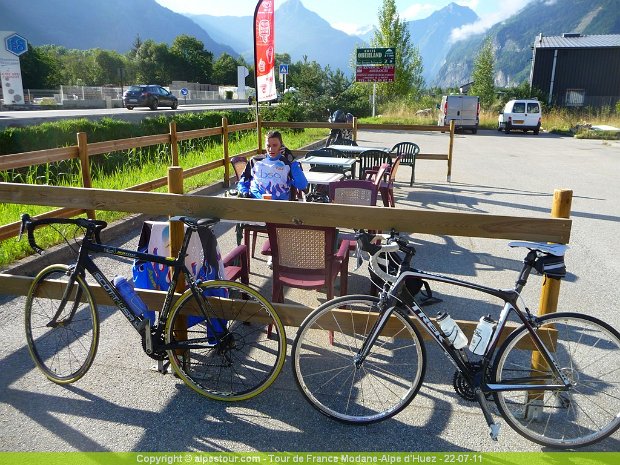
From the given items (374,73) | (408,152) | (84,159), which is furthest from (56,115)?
(84,159)

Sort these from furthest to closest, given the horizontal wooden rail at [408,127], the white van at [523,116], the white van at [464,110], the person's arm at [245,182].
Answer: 1. the white van at [523,116]
2. the white van at [464,110]
3. the horizontal wooden rail at [408,127]
4. the person's arm at [245,182]

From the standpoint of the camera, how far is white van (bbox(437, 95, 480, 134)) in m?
29.2

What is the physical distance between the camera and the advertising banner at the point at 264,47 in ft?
38.2

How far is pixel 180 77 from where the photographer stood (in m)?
107

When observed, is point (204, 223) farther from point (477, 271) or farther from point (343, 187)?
point (477, 271)

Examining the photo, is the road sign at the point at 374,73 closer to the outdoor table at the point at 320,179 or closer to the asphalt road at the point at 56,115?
the asphalt road at the point at 56,115

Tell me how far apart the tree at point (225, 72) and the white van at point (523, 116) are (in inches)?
3565

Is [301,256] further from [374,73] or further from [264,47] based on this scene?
[374,73]

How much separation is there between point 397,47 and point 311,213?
136ft

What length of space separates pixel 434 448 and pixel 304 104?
25.5m

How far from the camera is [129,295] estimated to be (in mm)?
3518

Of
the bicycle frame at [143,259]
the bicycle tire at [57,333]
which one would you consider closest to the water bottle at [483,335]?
the bicycle frame at [143,259]

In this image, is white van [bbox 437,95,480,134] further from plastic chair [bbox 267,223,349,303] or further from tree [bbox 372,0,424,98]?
plastic chair [bbox 267,223,349,303]

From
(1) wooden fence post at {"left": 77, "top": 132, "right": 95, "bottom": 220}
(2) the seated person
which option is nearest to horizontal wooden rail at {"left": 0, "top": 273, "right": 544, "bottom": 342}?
(2) the seated person
